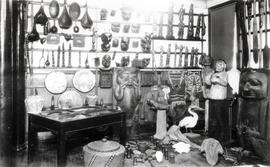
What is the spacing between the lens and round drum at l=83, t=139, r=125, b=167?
3.59 metres

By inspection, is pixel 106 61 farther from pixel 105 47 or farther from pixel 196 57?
pixel 196 57

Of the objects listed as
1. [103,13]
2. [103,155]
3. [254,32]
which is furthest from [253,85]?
[103,13]

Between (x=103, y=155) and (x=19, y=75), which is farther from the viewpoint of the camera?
(x=19, y=75)

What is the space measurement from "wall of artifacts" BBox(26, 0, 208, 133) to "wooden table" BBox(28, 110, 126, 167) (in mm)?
956

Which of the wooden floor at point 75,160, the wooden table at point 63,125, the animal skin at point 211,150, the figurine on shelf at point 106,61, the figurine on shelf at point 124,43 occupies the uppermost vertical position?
the figurine on shelf at point 124,43

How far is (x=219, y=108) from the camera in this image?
18.8 feet

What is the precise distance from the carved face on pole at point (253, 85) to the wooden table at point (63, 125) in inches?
92.2

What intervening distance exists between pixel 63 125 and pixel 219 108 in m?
3.43

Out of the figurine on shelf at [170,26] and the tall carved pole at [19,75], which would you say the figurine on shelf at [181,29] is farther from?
the tall carved pole at [19,75]

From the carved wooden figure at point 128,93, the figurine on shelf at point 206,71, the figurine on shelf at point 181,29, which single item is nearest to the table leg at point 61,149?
the carved wooden figure at point 128,93

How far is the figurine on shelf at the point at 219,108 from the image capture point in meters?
5.72

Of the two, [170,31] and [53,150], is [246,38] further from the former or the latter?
[53,150]

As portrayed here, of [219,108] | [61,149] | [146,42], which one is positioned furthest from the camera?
[146,42]

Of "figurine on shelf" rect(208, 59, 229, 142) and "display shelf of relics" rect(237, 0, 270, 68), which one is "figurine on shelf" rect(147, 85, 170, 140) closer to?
"figurine on shelf" rect(208, 59, 229, 142)
